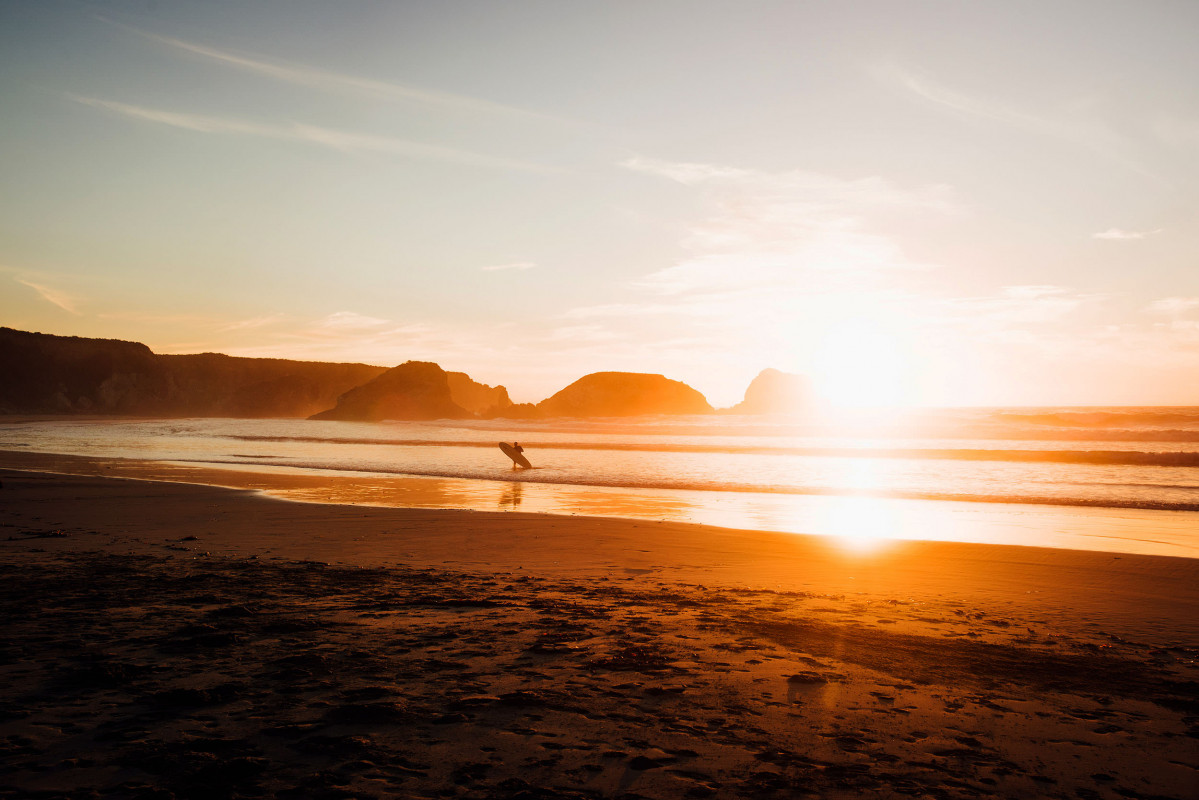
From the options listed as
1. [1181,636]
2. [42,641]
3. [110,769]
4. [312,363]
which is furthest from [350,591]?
[312,363]

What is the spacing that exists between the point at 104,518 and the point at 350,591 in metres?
7.35

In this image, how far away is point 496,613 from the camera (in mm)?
5707

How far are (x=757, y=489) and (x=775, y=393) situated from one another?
9466cm

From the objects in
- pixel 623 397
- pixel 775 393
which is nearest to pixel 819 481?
pixel 623 397

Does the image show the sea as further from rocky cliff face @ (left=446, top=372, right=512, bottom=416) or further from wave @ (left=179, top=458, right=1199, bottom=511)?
rocky cliff face @ (left=446, top=372, right=512, bottom=416)

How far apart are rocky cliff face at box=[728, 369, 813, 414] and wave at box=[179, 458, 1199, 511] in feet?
280

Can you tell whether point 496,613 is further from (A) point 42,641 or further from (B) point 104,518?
(B) point 104,518

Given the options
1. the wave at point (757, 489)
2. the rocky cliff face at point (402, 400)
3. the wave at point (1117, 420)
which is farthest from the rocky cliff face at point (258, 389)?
the wave at point (757, 489)

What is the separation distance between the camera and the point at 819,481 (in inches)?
741

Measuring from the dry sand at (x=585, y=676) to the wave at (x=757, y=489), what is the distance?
7.02 metres

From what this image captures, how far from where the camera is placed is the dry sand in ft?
9.95

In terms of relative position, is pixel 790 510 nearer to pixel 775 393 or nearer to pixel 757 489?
pixel 757 489

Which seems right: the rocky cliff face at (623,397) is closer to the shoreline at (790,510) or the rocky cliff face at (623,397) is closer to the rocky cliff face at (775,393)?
the rocky cliff face at (775,393)

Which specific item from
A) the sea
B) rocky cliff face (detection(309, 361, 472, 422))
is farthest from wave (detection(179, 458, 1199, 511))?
rocky cliff face (detection(309, 361, 472, 422))
